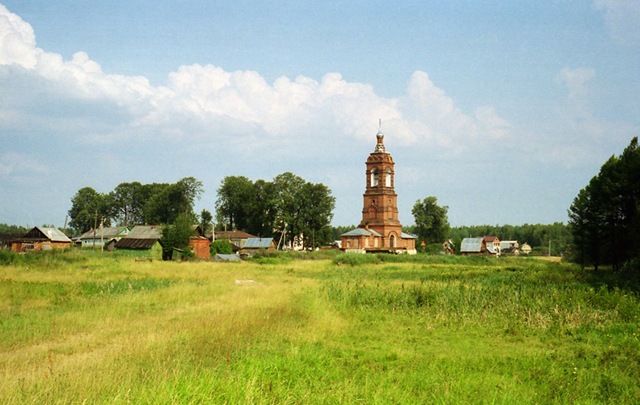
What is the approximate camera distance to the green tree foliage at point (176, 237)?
54781 millimetres

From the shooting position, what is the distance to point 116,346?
405 inches

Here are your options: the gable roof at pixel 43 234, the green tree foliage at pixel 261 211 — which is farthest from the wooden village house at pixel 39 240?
the green tree foliage at pixel 261 211

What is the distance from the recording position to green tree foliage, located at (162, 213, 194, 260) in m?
54.8

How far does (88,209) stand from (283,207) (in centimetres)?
Result: 5278

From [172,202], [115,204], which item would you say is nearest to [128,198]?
[115,204]

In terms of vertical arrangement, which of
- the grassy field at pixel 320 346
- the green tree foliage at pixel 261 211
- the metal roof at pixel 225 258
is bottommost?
the grassy field at pixel 320 346

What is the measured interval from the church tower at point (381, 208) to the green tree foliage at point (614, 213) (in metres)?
39.8

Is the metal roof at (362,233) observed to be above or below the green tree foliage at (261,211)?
below

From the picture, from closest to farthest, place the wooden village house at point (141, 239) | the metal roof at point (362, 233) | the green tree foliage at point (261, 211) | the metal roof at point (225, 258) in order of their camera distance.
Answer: the metal roof at point (225, 258)
the wooden village house at point (141, 239)
the metal roof at point (362, 233)
the green tree foliage at point (261, 211)

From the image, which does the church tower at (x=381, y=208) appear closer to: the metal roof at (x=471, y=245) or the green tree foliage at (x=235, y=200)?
the metal roof at (x=471, y=245)

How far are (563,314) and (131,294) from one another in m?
15.7

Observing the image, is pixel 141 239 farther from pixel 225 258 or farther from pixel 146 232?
pixel 225 258

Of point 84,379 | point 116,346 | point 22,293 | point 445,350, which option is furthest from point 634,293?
point 22,293

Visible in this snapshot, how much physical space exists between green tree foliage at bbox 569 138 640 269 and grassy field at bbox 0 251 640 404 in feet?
51.1
